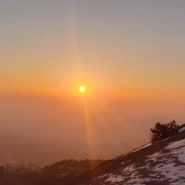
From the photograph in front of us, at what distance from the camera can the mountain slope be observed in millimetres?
31328

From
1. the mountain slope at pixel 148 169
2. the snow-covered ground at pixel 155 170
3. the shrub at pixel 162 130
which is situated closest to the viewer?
the snow-covered ground at pixel 155 170

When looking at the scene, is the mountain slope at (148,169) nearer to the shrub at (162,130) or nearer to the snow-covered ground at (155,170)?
the snow-covered ground at (155,170)

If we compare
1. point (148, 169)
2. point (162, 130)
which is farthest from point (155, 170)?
point (162, 130)

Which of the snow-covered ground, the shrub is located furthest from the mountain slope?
the shrub

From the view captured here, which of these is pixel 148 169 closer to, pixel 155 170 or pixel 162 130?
pixel 155 170

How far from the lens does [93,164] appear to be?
68750mm

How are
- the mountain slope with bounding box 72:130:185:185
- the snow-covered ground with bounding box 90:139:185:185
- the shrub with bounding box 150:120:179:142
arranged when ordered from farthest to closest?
the shrub with bounding box 150:120:179:142 < the mountain slope with bounding box 72:130:185:185 < the snow-covered ground with bounding box 90:139:185:185

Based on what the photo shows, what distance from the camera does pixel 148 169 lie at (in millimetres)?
34438

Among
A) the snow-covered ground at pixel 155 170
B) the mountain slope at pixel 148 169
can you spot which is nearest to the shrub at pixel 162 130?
the mountain slope at pixel 148 169

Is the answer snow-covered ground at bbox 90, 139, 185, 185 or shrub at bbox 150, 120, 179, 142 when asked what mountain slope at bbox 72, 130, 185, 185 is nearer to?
snow-covered ground at bbox 90, 139, 185, 185

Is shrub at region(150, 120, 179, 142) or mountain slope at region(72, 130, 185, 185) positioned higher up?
shrub at region(150, 120, 179, 142)

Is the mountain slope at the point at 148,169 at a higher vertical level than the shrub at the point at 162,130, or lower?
lower

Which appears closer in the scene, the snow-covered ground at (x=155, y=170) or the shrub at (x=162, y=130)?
the snow-covered ground at (x=155, y=170)

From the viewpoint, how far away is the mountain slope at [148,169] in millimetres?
31328
